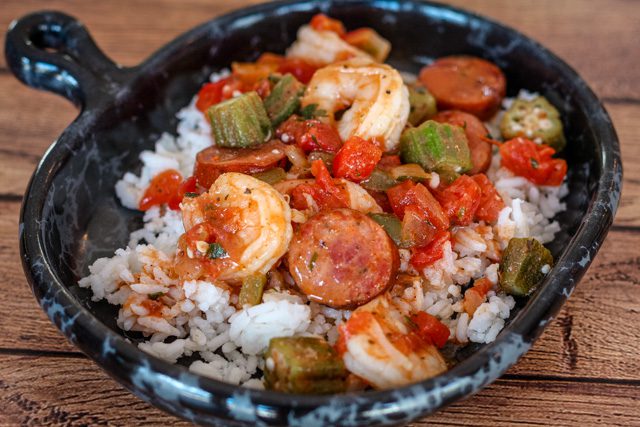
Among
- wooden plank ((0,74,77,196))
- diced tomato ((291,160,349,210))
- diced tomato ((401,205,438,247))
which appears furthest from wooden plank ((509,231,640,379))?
wooden plank ((0,74,77,196))

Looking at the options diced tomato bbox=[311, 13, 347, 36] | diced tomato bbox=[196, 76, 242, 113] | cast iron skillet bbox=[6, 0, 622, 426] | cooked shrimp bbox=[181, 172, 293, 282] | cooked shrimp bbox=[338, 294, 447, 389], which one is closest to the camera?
cast iron skillet bbox=[6, 0, 622, 426]

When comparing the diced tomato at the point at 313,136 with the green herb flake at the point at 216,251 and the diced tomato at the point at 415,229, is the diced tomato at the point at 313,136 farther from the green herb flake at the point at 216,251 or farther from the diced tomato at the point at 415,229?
the green herb flake at the point at 216,251

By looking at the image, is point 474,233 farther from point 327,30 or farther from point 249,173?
point 327,30

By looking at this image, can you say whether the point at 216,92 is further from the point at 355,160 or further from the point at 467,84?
the point at 467,84

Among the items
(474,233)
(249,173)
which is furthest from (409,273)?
(249,173)

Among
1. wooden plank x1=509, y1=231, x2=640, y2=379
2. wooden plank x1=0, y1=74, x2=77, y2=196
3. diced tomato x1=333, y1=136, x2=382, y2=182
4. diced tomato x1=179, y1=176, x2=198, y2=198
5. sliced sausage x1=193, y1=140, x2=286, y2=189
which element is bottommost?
wooden plank x1=509, y1=231, x2=640, y2=379

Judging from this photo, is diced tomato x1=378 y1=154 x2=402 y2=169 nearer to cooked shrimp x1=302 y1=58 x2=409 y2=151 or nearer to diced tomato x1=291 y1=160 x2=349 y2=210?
cooked shrimp x1=302 y1=58 x2=409 y2=151

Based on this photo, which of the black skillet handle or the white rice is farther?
the black skillet handle

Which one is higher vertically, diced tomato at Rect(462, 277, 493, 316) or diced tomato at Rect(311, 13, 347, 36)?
diced tomato at Rect(311, 13, 347, 36)
